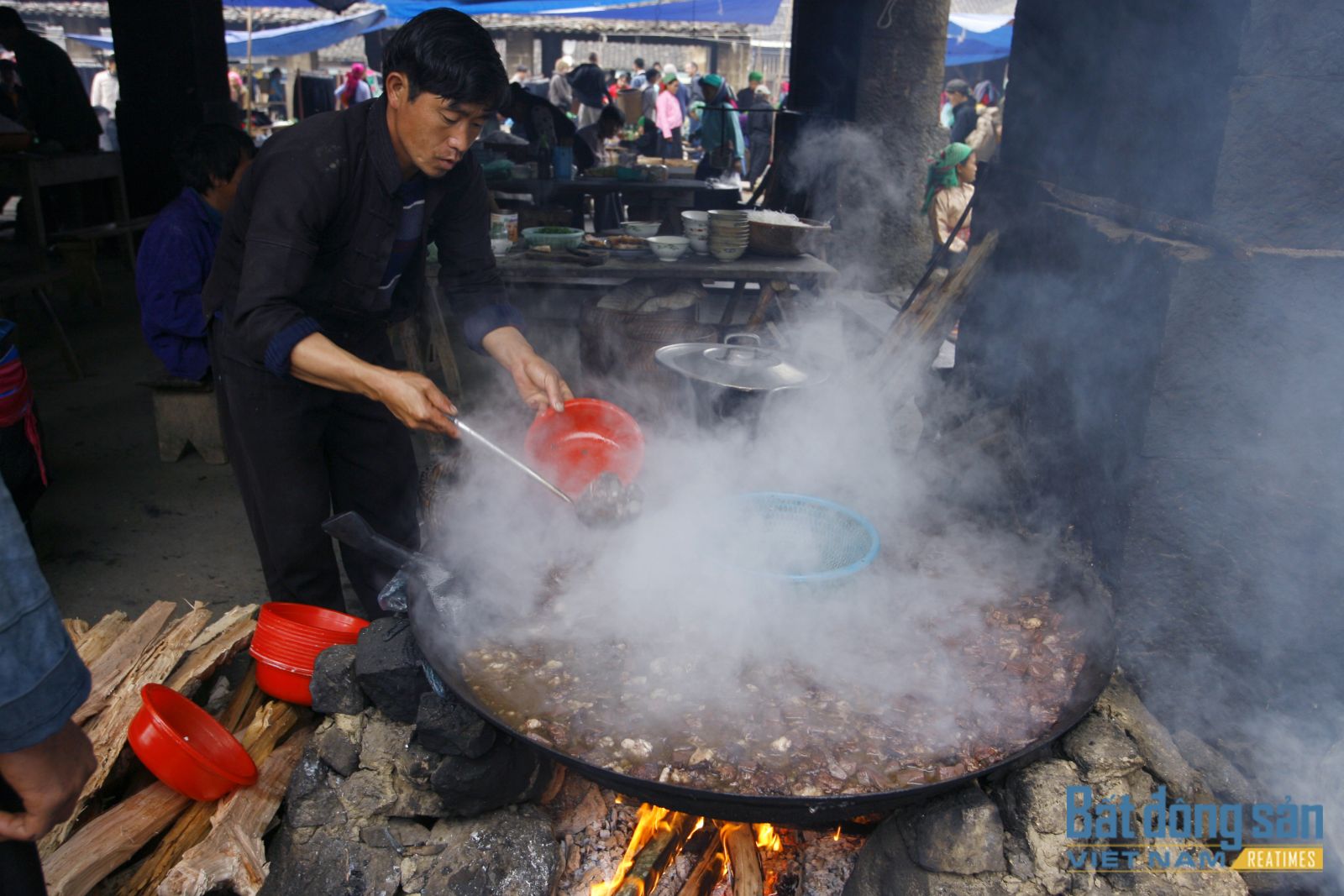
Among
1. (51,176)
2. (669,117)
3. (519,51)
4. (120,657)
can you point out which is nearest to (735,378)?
(120,657)

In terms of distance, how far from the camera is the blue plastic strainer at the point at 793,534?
2836mm

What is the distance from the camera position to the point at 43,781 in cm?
142

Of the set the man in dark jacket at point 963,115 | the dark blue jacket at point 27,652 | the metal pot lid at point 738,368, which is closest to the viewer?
the dark blue jacket at point 27,652

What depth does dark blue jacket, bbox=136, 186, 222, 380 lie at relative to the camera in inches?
185

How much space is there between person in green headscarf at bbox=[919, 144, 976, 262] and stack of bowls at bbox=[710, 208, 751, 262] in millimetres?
3652

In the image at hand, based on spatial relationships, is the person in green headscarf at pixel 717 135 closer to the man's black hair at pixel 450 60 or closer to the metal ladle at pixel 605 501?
the man's black hair at pixel 450 60

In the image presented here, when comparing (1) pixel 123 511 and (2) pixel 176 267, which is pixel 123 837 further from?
(1) pixel 123 511

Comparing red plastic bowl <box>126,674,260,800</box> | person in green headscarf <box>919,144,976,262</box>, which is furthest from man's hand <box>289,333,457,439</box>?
person in green headscarf <box>919,144,976,262</box>

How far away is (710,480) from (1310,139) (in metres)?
2.28

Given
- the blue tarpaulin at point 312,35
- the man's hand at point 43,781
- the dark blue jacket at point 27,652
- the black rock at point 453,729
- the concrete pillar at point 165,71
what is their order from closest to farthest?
the dark blue jacket at point 27,652, the man's hand at point 43,781, the black rock at point 453,729, the concrete pillar at point 165,71, the blue tarpaulin at point 312,35

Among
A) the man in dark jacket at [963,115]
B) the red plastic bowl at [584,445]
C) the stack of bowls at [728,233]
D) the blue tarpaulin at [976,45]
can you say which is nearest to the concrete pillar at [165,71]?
the stack of bowls at [728,233]

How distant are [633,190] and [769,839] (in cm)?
800

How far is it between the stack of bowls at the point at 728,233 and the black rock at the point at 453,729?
480cm

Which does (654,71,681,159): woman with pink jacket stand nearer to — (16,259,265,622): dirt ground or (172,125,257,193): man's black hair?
(16,259,265,622): dirt ground
